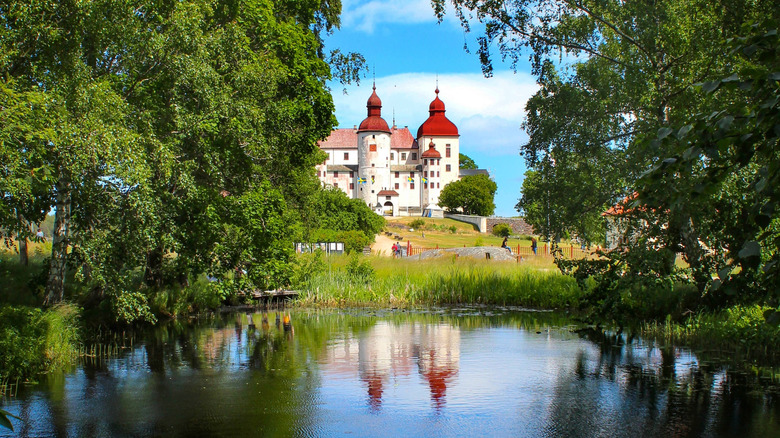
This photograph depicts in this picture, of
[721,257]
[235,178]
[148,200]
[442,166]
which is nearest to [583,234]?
[721,257]

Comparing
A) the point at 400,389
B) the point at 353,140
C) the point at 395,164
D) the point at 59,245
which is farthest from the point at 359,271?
the point at 353,140

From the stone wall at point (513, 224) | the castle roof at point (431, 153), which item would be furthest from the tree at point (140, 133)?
the castle roof at point (431, 153)

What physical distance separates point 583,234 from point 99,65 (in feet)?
44.9

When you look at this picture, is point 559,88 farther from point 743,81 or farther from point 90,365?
point 743,81

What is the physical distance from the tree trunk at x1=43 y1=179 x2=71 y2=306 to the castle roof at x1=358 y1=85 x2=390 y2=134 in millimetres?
110575

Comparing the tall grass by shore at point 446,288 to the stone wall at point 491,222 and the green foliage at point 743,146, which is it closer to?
the green foliage at point 743,146

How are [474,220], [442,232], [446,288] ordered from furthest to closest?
[474,220] < [442,232] < [446,288]

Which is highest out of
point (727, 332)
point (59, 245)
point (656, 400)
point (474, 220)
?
point (474, 220)

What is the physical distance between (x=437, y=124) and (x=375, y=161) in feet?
52.4

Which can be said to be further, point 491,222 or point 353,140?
point 353,140

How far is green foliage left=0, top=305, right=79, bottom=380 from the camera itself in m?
14.0

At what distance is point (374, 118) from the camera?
129125mm

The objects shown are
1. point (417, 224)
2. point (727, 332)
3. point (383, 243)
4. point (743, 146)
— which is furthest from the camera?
point (417, 224)

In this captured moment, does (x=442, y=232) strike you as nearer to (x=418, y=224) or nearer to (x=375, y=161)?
(x=418, y=224)
